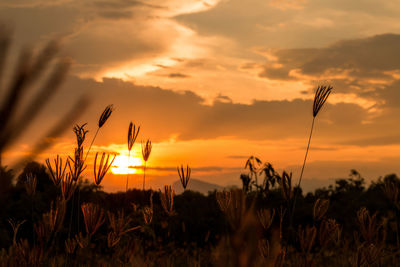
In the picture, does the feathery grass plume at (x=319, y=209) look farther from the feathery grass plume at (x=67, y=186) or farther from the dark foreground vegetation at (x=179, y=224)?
the feathery grass plume at (x=67, y=186)

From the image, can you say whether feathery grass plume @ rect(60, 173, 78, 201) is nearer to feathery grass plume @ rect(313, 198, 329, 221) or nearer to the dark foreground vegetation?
the dark foreground vegetation

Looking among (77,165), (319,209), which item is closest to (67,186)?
(77,165)

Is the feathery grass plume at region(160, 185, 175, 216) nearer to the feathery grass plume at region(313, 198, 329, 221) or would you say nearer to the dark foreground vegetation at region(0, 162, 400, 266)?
the dark foreground vegetation at region(0, 162, 400, 266)

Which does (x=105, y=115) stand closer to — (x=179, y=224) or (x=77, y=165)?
(x=77, y=165)

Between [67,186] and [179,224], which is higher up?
[67,186]

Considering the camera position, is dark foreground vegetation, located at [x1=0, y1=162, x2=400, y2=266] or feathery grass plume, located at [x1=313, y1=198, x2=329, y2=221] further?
dark foreground vegetation, located at [x1=0, y1=162, x2=400, y2=266]

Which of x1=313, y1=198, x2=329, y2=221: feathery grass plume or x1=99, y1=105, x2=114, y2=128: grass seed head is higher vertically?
x1=99, y1=105, x2=114, y2=128: grass seed head

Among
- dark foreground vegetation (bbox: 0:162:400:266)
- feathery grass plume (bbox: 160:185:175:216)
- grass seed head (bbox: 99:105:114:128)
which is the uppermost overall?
grass seed head (bbox: 99:105:114:128)

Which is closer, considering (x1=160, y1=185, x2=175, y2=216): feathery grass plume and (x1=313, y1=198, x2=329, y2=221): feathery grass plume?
(x1=313, y1=198, x2=329, y2=221): feathery grass plume

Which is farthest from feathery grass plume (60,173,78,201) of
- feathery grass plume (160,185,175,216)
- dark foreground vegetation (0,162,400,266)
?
feathery grass plume (160,185,175,216)

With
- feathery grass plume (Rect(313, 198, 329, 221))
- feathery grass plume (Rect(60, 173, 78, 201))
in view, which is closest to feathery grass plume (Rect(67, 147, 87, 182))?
feathery grass plume (Rect(60, 173, 78, 201))

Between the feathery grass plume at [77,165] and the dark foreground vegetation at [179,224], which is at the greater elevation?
the feathery grass plume at [77,165]

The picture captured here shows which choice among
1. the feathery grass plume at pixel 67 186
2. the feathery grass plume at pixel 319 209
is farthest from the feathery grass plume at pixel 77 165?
the feathery grass plume at pixel 319 209

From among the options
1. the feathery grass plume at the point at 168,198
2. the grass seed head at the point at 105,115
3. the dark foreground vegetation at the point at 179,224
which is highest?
the grass seed head at the point at 105,115
